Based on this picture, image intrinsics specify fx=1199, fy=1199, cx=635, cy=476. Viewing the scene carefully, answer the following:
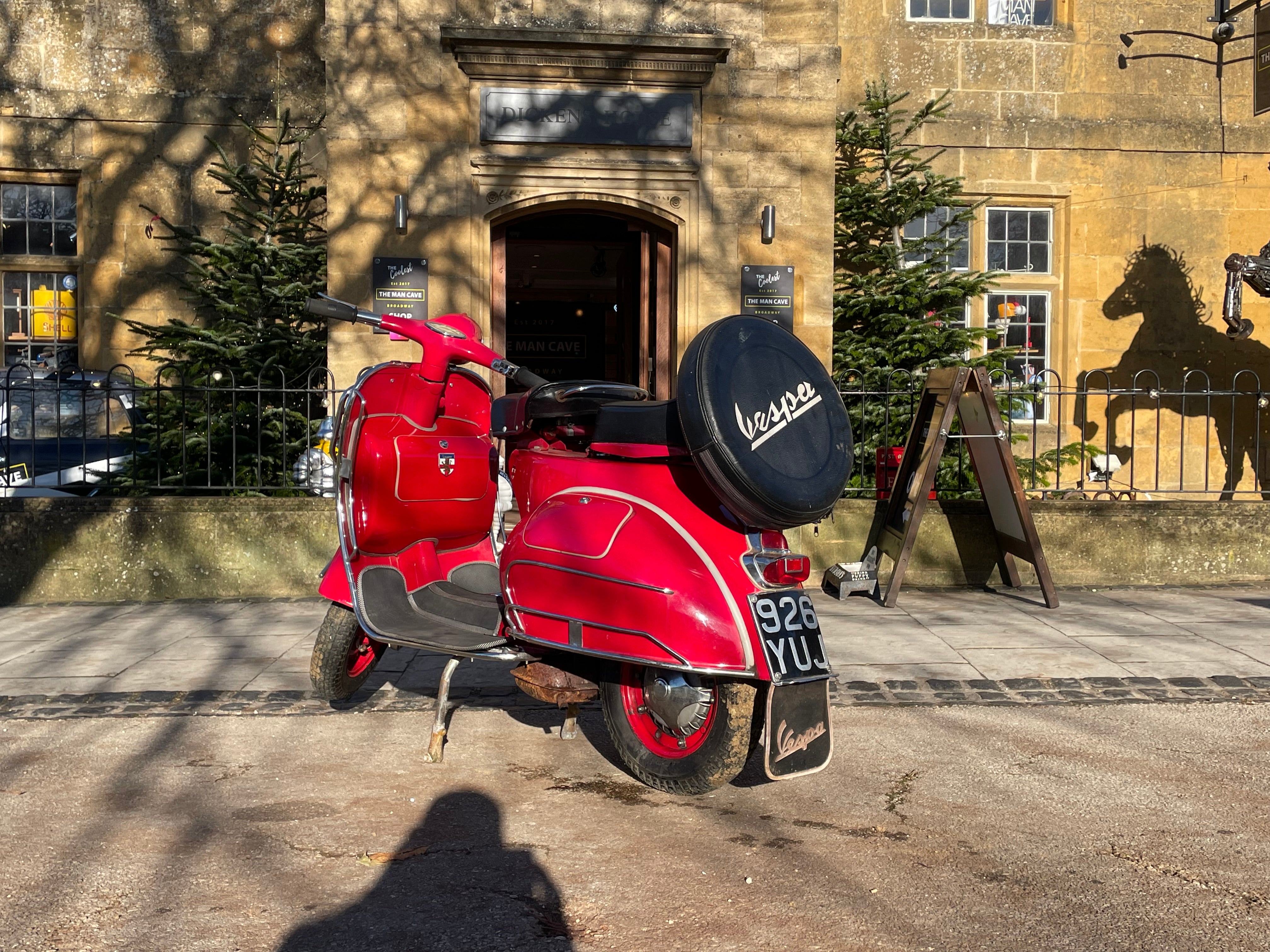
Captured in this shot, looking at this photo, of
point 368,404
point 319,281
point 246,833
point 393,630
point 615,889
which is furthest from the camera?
point 319,281

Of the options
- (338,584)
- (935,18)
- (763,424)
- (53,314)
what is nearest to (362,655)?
(338,584)

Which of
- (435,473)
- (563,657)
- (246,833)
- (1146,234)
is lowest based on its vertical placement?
(246,833)

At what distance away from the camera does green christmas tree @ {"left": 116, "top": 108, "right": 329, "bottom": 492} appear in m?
8.27

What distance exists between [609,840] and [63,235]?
1117cm

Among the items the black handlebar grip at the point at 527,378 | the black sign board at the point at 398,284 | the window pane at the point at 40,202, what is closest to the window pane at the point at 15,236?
the window pane at the point at 40,202

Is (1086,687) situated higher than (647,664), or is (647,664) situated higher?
(647,664)

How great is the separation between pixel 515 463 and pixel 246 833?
1435 mm

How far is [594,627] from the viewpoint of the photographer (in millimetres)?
3549

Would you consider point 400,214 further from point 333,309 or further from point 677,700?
point 677,700

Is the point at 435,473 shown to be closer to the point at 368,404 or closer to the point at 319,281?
the point at 368,404

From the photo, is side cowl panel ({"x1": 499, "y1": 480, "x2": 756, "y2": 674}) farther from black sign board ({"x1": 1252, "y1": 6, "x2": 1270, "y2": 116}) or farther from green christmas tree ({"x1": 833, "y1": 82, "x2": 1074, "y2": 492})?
black sign board ({"x1": 1252, "y1": 6, "x2": 1270, "y2": 116})

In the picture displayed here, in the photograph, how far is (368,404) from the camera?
180 inches

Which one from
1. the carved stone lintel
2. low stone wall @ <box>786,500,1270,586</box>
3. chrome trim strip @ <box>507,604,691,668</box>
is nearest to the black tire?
chrome trim strip @ <box>507,604,691,668</box>

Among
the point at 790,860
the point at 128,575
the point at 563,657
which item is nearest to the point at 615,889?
the point at 790,860
